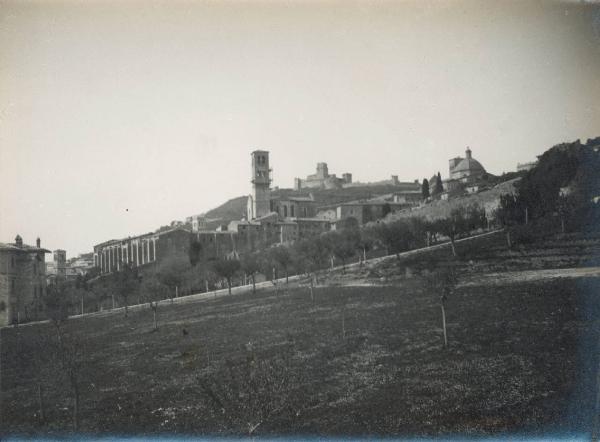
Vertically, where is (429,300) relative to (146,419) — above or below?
above

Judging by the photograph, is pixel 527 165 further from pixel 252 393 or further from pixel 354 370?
pixel 252 393

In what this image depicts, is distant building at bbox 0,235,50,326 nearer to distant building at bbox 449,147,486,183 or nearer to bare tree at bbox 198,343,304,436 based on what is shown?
bare tree at bbox 198,343,304,436

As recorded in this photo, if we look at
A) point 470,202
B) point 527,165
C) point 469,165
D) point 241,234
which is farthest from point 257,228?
point 527,165

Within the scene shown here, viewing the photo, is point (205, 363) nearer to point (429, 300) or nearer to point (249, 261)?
point (429, 300)

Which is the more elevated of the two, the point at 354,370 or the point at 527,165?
the point at 527,165

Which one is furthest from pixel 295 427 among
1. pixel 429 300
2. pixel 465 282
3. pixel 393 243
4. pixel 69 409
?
pixel 393 243

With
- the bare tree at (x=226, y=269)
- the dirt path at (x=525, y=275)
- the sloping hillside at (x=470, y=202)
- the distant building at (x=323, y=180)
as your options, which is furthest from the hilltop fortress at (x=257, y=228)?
the distant building at (x=323, y=180)

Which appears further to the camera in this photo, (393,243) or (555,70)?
(393,243)
